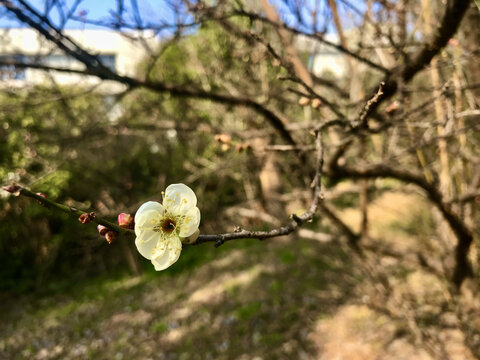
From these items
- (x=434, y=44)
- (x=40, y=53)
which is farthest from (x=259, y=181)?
(x=434, y=44)

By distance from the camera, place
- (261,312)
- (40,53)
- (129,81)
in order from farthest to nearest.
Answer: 1. (261,312)
2. (40,53)
3. (129,81)

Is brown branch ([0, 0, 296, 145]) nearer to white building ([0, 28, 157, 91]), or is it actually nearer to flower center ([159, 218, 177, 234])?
white building ([0, 28, 157, 91])

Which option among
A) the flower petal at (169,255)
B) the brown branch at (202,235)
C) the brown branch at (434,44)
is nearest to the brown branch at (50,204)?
the brown branch at (202,235)

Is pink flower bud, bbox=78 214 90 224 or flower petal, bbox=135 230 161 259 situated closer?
pink flower bud, bbox=78 214 90 224

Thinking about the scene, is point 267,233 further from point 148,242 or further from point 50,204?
point 50,204

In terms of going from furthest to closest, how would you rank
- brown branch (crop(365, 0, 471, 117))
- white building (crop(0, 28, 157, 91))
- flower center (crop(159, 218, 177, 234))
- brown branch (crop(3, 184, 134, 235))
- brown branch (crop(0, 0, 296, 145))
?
white building (crop(0, 28, 157, 91))
brown branch (crop(0, 0, 296, 145))
brown branch (crop(365, 0, 471, 117))
flower center (crop(159, 218, 177, 234))
brown branch (crop(3, 184, 134, 235))

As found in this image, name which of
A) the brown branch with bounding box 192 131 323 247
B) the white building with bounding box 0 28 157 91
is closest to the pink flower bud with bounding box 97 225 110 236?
the brown branch with bounding box 192 131 323 247

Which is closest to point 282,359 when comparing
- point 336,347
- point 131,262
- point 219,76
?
point 336,347
